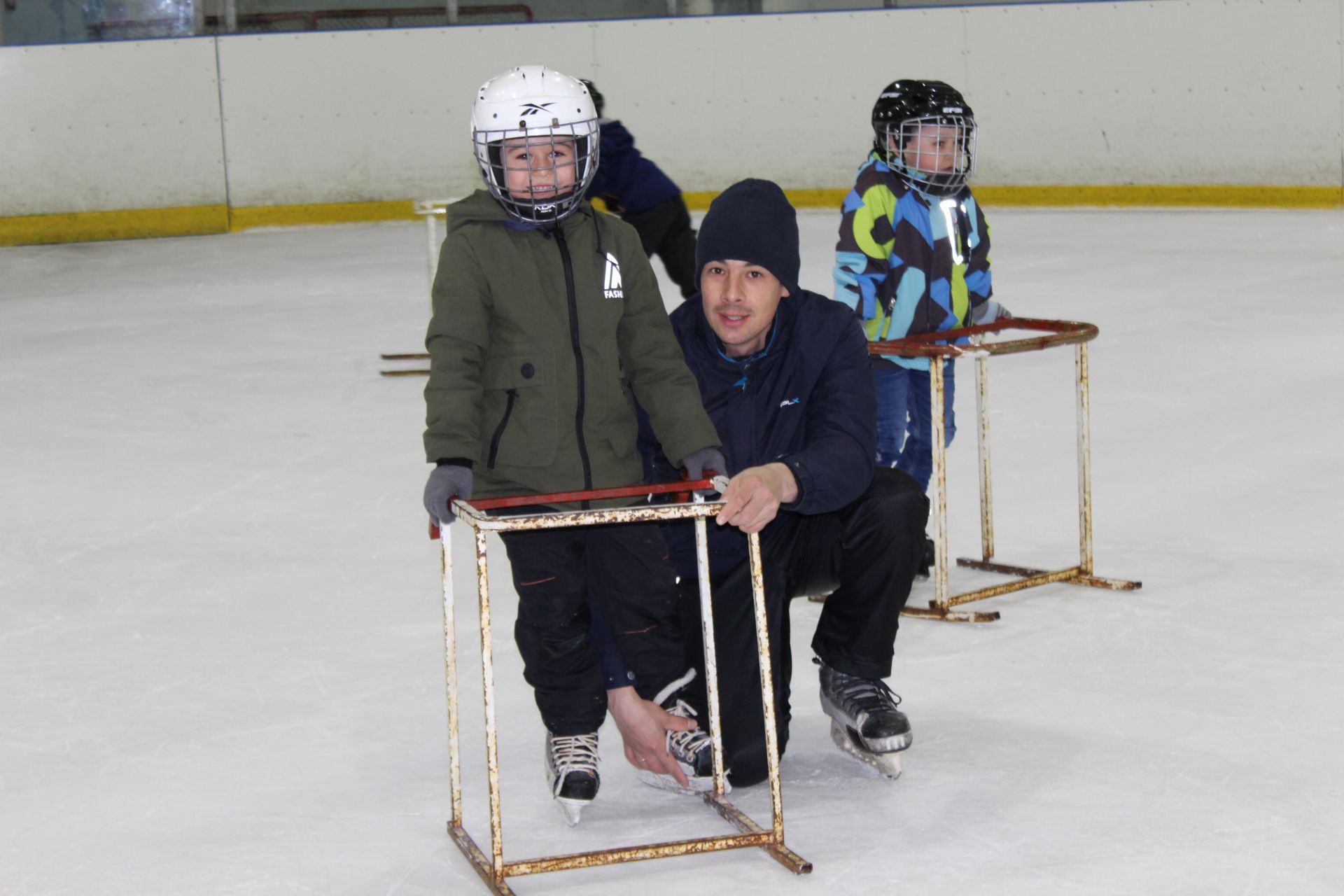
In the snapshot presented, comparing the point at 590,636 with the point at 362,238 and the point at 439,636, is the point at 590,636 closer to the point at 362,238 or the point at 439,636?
the point at 439,636

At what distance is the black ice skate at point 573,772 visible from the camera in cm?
252

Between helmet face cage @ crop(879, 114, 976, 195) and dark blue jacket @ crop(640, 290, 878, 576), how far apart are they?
97 cm

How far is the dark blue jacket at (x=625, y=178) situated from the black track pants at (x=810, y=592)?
3.57 metres

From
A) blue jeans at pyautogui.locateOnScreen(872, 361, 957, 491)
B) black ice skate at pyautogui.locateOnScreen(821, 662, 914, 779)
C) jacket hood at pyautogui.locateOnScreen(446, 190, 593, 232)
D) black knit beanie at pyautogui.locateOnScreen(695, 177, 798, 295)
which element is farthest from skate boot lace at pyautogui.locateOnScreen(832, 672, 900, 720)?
blue jeans at pyautogui.locateOnScreen(872, 361, 957, 491)

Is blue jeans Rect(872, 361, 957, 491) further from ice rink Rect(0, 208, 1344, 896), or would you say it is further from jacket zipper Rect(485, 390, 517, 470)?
jacket zipper Rect(485, 390, 517, 470)

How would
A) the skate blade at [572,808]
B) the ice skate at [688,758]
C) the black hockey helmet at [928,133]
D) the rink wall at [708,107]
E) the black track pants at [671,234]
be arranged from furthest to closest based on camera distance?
the rink wall at [708,107], the black track pants at [671,234], the black hockey helmet at [928,133], the ice skate at [688,758], the skate blade at [572,808]

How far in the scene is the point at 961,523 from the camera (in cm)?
429

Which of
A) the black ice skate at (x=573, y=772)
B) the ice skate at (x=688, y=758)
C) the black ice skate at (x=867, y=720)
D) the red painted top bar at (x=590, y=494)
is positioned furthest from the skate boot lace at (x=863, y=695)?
the red painted top bar at (x=590, y=494)

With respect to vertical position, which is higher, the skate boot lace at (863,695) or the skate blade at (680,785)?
the skate boot lace at (863,695)

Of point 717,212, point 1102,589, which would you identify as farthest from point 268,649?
point 1102,589

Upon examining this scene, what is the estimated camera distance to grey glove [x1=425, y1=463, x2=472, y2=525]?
2.25 meters

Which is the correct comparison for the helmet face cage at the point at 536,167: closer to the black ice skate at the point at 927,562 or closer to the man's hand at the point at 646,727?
the man's hand at the point at 646,727

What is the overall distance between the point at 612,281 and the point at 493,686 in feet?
2.05

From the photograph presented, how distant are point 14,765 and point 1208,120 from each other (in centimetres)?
1011
